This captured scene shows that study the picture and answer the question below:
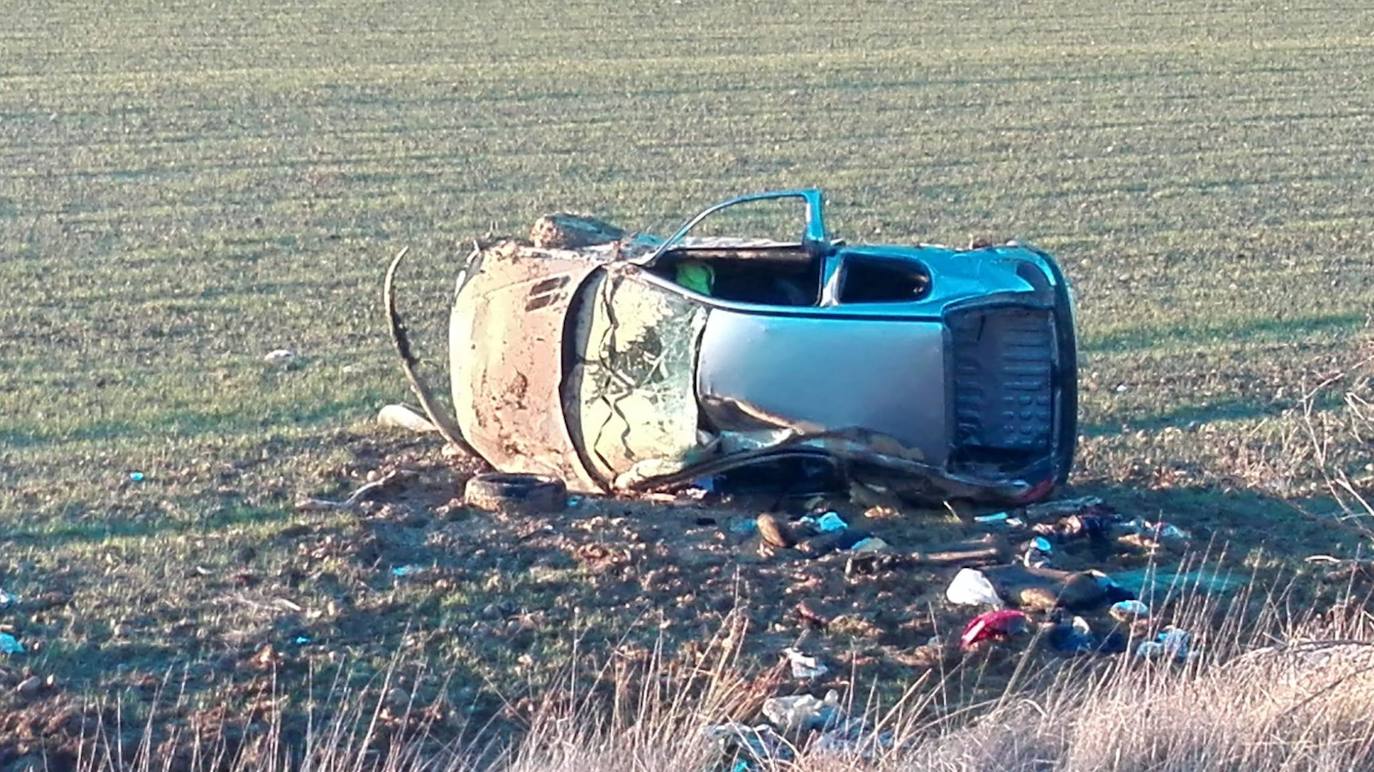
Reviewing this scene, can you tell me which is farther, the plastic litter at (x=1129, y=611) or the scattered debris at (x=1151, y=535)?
the scattered debris at (x=1151, y=535)

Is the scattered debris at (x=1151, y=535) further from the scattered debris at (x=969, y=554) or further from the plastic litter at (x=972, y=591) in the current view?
the plastic litter at (x=972, y=591)

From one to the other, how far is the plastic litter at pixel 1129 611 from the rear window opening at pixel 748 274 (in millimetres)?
1977

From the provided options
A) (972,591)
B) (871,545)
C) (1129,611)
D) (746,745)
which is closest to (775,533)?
(871,545)

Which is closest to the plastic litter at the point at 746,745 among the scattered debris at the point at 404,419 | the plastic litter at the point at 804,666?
the plastic litter at the point at 804,666

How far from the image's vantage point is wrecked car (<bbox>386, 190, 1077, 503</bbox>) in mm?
7535

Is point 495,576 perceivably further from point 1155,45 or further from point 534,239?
point 1155,45

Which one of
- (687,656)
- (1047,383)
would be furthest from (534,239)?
(687,656)

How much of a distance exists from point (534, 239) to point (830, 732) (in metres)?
3.64

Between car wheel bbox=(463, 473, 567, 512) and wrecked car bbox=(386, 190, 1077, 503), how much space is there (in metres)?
0.28

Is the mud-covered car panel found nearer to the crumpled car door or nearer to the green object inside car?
the crumpled car door

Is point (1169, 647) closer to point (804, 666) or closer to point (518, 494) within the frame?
point (804, 666)

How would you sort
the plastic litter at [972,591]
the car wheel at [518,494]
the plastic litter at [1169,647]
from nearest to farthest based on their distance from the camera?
the plastic litter at [1169,647]
the plastic litter at [972,591]
the car wheel at [518,494]

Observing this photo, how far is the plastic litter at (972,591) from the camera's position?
22.6 feet

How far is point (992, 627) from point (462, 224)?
999 cm
